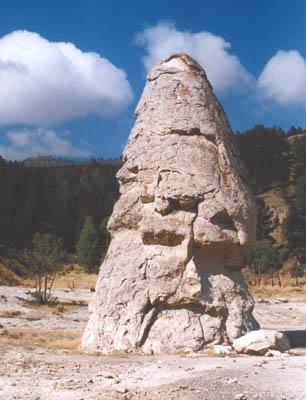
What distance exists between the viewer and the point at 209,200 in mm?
10445

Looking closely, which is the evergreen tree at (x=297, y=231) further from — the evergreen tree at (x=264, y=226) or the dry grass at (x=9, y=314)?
the dry grass at (x=9, y=314)

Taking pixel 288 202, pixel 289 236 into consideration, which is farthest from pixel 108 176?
pixel 289 236

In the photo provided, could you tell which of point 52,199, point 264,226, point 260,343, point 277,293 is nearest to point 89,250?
point 264,226

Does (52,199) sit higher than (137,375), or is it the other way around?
(52,199)

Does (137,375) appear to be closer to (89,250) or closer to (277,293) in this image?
(277,293)

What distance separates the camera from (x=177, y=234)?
10.2 m

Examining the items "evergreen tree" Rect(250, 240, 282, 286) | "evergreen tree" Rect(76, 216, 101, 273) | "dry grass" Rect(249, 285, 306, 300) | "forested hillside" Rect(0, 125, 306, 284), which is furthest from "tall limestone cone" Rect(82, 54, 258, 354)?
"forested hillside" Rect(0, 125, 306, 284)

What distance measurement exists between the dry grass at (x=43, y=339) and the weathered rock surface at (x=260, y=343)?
383 centimetres

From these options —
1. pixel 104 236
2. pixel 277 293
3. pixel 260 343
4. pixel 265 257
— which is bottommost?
pixel 277 293

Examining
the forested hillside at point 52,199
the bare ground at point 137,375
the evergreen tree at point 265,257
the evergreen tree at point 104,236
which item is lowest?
the bare ground at point 137,375

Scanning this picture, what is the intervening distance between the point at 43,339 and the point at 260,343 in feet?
19.1

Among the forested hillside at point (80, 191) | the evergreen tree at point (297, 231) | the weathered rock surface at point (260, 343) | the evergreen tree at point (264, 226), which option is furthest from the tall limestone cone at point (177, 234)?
the forested hillside at point (80, 191)

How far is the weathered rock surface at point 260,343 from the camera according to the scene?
9.06m

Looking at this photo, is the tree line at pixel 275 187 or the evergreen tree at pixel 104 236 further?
the evergreen tree at pixel 104 236
